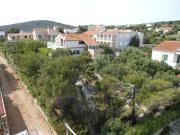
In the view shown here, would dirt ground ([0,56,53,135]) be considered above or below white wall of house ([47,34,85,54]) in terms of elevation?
below

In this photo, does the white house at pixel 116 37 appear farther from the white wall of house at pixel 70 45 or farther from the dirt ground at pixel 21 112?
the dirt ground at pixel 21 112

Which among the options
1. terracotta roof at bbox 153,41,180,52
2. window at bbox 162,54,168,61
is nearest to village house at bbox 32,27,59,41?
terracotta roof at bbox 153,41,180,52

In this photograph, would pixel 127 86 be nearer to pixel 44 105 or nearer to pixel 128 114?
pixel 128 114

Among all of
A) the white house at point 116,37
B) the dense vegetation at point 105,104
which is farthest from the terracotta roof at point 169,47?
the white house at point 116,37

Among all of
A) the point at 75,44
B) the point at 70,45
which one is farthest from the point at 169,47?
the point at 70,45

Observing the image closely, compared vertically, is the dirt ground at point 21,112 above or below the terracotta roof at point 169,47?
below

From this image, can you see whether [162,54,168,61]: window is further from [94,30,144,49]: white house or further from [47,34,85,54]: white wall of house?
[94,30,144,49]: white house

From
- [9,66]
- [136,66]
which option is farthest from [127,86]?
[9,66]
